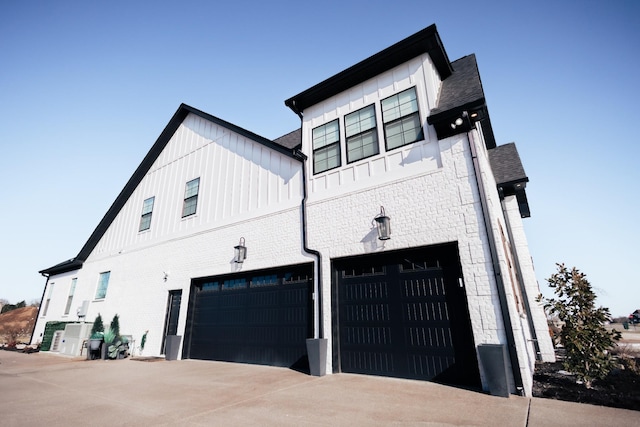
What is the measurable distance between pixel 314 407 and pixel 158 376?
15.4ft

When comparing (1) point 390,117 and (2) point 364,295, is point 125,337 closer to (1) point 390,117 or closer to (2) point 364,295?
(2) point 364,295

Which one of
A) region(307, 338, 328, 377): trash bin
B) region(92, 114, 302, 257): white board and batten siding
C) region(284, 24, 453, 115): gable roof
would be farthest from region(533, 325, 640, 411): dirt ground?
region(284, 24, 453, 115): gable roof

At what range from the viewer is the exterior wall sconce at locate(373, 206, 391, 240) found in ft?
21.6

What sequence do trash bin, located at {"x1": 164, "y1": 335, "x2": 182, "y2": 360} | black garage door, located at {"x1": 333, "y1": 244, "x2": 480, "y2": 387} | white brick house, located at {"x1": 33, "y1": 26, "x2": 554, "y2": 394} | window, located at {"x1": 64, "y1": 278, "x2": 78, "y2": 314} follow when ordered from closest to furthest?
black garage door, located at {"x1": 333, "y1": 244, "x2": 480, "y2": 387}
white brick house, located at {"x1": 33, "y1": 26, "x2": 554, "y2": 394}
trash bin, located at {"x1": 164, "y1": 335, "x2": 182, "y2": 360}
window, located at {"x1": 64, "y1": 278, "x2": 78, "y2": 314}

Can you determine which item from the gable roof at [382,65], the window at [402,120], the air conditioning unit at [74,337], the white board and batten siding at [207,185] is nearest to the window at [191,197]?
the white board and batten siding at [207,185]

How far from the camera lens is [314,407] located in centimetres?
413

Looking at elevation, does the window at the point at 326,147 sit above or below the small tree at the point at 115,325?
above

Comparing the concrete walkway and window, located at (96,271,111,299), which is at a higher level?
window, located at (96,271,111,299)

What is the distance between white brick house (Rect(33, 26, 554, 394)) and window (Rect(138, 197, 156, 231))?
98 centimetres

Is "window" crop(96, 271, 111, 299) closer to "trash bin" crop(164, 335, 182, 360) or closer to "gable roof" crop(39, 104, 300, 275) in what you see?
"gable roof" crop(39, 104, 300, 275)

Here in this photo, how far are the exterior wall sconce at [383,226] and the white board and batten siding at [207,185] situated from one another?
2832 mm

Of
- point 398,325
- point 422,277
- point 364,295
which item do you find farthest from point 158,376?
point 422,277

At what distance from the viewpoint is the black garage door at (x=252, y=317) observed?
7730 millimetres

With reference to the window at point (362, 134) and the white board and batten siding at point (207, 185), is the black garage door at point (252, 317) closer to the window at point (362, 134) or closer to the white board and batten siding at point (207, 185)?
the white board and batten siding at point (207, 185)
